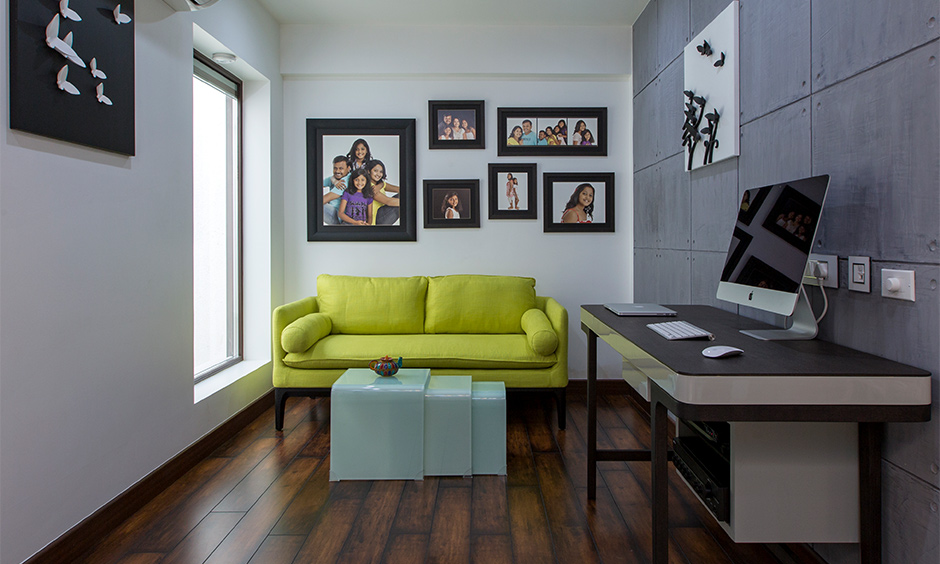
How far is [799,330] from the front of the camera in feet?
6.07

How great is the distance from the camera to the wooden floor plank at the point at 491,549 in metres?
1.97

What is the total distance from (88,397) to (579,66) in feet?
12.1

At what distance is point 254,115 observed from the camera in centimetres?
396

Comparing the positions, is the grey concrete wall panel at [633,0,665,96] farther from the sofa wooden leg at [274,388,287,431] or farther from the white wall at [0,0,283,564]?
the sofa wooden leg at [274,388,287,431]

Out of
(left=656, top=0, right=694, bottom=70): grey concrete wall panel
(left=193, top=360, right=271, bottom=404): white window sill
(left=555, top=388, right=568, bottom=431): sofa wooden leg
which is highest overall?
(left=656, top=0, right=694, bottom=70): grey concrete wall panel

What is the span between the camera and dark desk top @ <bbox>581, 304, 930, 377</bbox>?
53.6 inches

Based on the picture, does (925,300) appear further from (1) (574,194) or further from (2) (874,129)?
(1) (574,194)

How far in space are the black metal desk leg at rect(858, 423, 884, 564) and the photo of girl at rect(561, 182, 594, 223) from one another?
9.36ft

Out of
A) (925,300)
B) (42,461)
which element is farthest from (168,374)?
(925,300)

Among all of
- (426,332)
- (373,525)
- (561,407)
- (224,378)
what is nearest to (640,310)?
(561,407)

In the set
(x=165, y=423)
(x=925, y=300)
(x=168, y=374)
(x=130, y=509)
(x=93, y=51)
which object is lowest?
(x=130, y=509)

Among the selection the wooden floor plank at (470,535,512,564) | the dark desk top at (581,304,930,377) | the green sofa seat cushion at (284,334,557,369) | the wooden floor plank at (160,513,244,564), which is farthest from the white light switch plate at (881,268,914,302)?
the wooden floor plank at (160,513,244,564)

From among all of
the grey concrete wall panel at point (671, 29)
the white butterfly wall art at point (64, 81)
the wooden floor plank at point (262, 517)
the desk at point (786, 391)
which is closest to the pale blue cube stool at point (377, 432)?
the wooden floor plank at point (262, 517)

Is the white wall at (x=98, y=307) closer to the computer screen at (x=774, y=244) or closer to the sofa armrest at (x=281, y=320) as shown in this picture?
the sofa armrest at (x=281, y=320)
